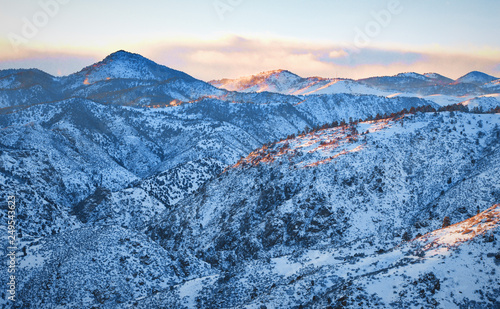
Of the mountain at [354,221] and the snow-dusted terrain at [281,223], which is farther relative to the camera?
the snow-dusted terrain at [281,223]

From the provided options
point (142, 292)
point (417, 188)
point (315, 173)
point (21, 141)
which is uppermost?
point (21, 141)

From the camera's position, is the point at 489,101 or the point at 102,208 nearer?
the point at 102,208

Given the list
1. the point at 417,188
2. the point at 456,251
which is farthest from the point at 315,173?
the point at 456,251

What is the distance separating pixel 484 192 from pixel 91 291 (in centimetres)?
5228

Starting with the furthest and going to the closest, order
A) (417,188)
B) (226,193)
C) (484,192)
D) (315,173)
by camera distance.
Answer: (226,193) < (315,173) < (417,188) < (484,192)

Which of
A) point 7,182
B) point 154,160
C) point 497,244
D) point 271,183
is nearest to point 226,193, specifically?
point 271,183

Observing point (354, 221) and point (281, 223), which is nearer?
point (354, 221)

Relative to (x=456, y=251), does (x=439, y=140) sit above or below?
above

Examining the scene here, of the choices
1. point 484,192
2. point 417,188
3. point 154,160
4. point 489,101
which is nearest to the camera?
point 484,192

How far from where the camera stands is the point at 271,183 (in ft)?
200

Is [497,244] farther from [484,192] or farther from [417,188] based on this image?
[417,188]

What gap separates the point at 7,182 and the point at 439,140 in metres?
82.4

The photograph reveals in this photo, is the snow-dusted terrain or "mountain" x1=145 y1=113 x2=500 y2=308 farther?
the snow-dusted terrain

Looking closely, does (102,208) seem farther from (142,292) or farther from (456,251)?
(456,251)
